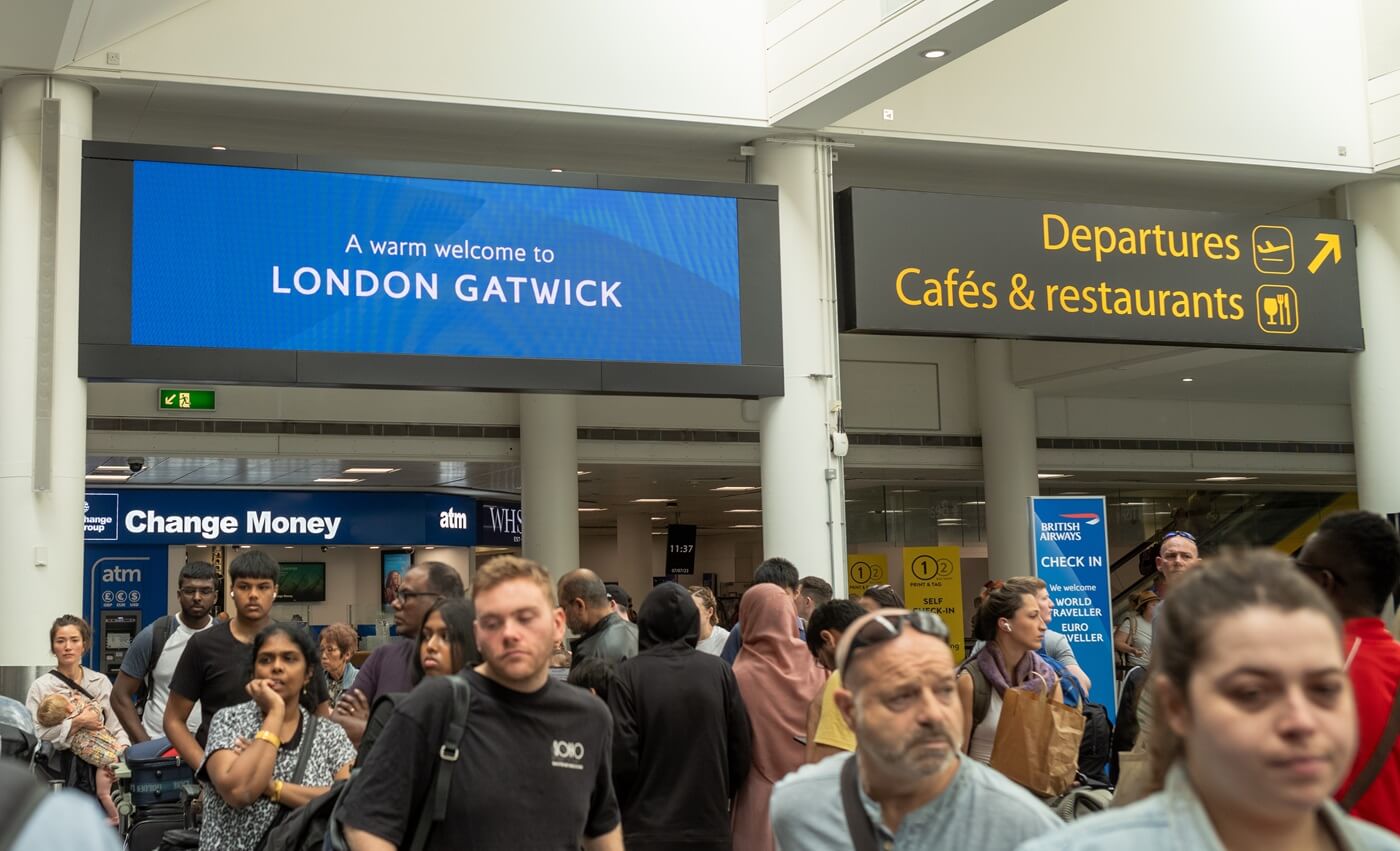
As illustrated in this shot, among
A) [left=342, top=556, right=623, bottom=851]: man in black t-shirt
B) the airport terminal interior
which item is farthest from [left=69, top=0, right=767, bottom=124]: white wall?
[left=342, top=556, right=623, bottom=851]: man in black t-shirt

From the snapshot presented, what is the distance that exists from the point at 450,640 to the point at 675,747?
1.09 metres

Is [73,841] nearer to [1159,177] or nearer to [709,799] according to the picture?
[709,799]

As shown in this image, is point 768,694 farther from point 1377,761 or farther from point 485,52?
point 485,52

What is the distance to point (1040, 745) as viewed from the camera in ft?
15.6

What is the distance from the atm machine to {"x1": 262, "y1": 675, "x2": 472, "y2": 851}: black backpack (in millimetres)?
13456

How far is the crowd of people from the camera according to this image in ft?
5.11

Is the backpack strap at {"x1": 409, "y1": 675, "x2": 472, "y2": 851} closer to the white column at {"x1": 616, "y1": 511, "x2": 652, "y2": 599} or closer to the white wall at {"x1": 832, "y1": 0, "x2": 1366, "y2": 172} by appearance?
the white wall at {"x1": 832, "y1": 0, "x2": 1366, "y2": 172}

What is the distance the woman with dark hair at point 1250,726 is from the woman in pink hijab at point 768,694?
11.0 ft

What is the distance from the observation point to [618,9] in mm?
9719

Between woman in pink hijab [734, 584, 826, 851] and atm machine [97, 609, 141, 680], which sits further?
atm machine [97, 609, 141, 680]

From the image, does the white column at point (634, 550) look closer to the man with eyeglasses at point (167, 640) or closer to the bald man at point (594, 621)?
the man with eyeglasses at point (167, 640)

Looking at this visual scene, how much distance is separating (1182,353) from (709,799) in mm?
10538

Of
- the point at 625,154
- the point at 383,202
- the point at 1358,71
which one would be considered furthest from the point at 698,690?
the point at 1358,71

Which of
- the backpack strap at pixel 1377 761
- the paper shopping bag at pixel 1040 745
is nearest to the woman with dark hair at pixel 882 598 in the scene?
the paper shopping bag at pixel 1040 745
